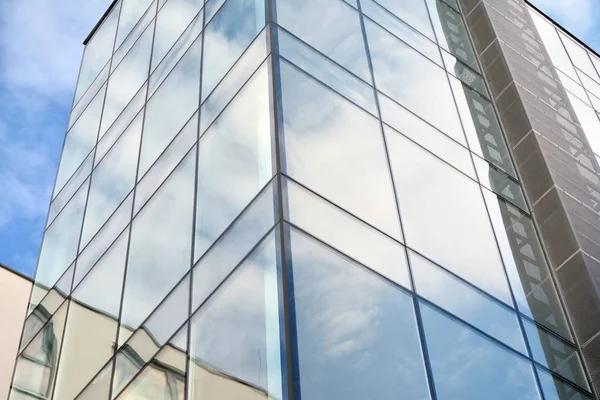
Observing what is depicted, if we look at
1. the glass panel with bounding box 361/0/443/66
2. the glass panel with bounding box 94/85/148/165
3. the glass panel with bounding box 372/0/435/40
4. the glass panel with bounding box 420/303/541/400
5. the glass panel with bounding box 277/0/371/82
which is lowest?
the glass panel with bounding box 94/85/148/165

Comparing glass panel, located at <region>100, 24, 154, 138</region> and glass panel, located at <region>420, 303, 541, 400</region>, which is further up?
glass panel, located at <region>420, 303, 541, 400</region>

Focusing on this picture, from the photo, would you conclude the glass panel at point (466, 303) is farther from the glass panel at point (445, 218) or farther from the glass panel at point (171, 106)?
the glass panel at point (171, 106)

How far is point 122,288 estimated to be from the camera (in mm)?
16281

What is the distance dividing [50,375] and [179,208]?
16.0ft

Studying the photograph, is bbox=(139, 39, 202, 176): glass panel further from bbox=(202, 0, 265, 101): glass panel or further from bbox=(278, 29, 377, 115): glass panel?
bbox=(278, 29, 377, 115): glass panel

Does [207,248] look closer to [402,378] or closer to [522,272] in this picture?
[402,378]

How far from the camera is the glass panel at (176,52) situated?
63.4 feet

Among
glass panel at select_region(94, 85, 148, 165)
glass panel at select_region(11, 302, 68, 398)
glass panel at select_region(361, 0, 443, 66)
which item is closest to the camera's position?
glass panel at select_region(11, 302, 68, 398)

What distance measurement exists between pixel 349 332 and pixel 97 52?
18.4m

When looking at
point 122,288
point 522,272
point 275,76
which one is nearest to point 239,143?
point 275,76

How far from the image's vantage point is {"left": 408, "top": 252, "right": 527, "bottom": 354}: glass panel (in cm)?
1367

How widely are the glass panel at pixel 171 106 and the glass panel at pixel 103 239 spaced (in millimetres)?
922

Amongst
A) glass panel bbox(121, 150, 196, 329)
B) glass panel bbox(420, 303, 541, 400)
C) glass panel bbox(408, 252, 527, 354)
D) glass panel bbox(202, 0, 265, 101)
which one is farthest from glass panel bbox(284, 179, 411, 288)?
glass panel bbox(202, 0, 265, 101)

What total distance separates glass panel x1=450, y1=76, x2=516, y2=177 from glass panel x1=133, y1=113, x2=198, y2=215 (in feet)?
20.1
